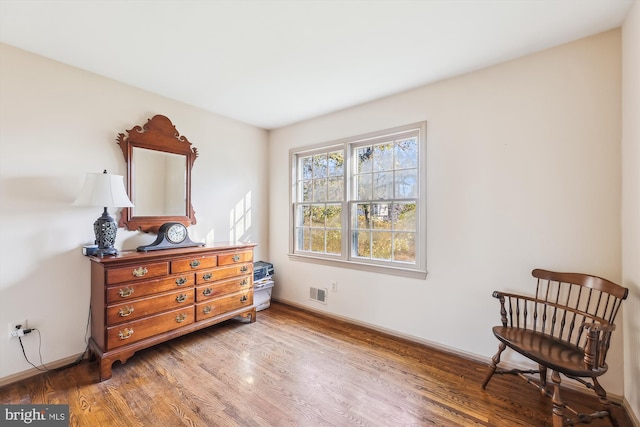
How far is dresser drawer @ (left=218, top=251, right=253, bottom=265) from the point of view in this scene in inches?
109

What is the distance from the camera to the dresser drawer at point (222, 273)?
2600 millimetres

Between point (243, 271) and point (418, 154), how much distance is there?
2.19m

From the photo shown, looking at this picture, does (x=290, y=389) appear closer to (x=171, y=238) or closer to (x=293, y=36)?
(x=171, y=238)

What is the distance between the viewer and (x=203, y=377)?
2012 millimetres

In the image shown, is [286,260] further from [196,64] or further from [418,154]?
[196,64]

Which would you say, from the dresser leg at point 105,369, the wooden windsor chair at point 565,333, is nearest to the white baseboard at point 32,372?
the dresser leg at point 105,369

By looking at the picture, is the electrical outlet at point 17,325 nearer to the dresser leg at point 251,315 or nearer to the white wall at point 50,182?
the white wall at point 50,182

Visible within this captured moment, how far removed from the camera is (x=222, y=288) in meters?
2.77

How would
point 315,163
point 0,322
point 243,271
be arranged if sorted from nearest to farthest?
point 0,322 < point 243,271 < point 315,163

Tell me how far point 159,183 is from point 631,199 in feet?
12.1

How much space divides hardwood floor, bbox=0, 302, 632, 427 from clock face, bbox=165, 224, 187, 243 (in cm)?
97

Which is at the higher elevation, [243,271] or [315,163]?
[315,163]

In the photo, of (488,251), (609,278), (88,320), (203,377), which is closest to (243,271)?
(203,377)

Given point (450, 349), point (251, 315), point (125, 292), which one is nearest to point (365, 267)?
point (450, 349)
